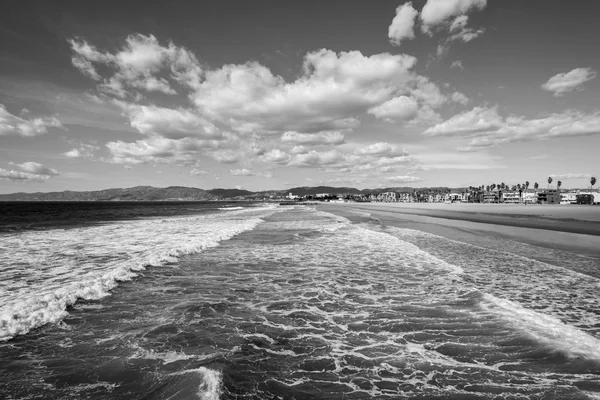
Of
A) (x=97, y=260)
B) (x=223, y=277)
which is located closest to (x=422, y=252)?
(x=223, y=277)

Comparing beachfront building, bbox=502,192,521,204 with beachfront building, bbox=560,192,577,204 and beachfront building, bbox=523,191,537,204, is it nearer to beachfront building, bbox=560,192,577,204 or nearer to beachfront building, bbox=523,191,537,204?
beachfront building, bbox=523,191,537,204

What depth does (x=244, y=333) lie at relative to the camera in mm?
7176

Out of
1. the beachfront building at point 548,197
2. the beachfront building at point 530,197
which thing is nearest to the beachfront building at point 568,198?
the beachfront building at point 548,197

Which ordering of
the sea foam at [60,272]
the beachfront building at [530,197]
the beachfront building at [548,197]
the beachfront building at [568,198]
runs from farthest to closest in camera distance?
the beachfront building at [530,197]
the beachfront building at [548,197]
the beachfront building at [568,198]
the sea foam at [60,272]

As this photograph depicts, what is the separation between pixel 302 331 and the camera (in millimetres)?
7355

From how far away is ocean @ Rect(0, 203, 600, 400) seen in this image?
16.6 ft

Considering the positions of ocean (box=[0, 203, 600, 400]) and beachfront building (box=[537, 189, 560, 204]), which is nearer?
ocean (box=[0, 203, 600, 400])

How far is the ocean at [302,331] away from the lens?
5.07m

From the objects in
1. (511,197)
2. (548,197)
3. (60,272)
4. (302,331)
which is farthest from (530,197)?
(60,272)

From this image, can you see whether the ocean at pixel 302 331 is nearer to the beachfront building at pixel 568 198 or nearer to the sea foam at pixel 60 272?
the sea foam at pixel 60 272

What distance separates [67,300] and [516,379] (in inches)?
460

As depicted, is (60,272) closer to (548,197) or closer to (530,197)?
(530,197)

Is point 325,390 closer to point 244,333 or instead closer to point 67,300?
point 244,333

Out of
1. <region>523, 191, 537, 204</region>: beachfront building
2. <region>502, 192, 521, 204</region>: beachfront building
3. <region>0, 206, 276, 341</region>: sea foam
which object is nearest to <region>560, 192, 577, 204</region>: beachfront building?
<region>523, 191, 537, 204</region>: beachfront building
